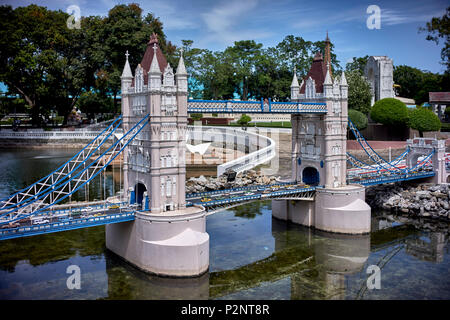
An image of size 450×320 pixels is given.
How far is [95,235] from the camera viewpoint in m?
34.2

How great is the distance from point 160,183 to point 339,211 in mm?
14672

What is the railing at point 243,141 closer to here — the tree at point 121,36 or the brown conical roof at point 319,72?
the tree at point 121,36

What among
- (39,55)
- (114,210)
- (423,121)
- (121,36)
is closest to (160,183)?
(114,210)

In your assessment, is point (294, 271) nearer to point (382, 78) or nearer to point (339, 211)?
point (339, 211)

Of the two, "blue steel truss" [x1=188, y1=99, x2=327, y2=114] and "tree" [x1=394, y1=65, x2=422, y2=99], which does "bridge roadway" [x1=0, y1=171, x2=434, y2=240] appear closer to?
"blue steel truss" [x1=188, y1=99, x2=327, y2=114]

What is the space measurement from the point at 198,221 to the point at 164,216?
2056 millimetres

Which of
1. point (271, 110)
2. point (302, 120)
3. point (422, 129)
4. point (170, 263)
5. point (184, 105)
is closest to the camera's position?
point (170, 263)

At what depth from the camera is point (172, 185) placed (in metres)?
27.9

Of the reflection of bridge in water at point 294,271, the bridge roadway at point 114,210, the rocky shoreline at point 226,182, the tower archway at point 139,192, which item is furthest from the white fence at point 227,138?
the tower archway at point 139,192

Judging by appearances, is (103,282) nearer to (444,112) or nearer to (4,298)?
(4,298)

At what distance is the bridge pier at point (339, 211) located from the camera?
34.8m

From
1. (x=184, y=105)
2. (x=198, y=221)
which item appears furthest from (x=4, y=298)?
(x=184, y=105)

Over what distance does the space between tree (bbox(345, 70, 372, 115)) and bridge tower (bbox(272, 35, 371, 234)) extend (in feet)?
111

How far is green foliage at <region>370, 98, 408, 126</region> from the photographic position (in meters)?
63.0
